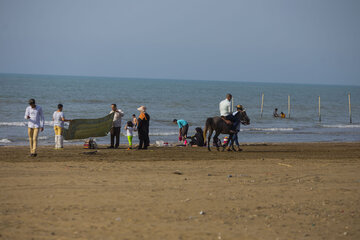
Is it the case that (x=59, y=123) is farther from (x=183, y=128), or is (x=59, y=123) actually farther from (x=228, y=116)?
(x=228, y=116)

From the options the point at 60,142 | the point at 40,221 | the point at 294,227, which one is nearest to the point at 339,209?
the point at 294,227

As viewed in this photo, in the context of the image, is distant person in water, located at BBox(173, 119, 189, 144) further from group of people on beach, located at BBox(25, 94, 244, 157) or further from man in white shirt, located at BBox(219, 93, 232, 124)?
man in white shirt, located at BBox(219, 93, 232, 124)

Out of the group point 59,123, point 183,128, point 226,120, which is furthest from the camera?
point 183,128

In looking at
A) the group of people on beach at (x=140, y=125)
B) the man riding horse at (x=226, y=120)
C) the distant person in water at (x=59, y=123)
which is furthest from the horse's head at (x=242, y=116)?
the distant person in water at (x=59, y=123)

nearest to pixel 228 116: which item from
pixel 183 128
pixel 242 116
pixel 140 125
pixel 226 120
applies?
pixel 226 120

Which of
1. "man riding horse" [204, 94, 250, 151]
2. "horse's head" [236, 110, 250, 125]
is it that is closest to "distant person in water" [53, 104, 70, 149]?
"man riding horse" [204, 94, 250, 151]

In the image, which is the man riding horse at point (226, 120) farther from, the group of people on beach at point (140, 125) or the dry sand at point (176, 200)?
the dry sand at point (176, 200)

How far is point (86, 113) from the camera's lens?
49.1 metres

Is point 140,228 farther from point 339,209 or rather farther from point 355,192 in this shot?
point 355,192

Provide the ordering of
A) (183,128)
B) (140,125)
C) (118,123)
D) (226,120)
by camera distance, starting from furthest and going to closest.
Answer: (183,128) < (118,123) < (140,125) < (226,120)

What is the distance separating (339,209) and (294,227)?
1.54m

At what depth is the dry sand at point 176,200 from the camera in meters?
7.46

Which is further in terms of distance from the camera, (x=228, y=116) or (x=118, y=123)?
(x=118, y=123)

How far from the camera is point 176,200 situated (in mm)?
9156
